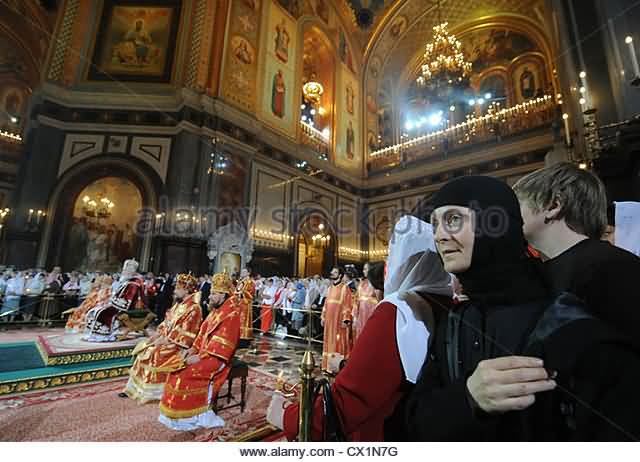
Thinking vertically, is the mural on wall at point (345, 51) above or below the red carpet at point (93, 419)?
above

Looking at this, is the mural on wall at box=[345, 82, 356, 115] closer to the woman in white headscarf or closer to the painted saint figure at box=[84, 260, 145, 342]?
the painted saint figure at box=[84, 260, 145, 342]

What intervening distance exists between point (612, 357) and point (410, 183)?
13.9 m

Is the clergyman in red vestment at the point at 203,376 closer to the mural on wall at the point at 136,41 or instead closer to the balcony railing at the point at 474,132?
the mural on wall at the point at 136,41

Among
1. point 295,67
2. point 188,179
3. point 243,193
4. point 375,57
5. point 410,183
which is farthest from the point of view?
point 375,57

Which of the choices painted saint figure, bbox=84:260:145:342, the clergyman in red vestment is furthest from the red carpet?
painted saint figure, bbox=84:260:145:342

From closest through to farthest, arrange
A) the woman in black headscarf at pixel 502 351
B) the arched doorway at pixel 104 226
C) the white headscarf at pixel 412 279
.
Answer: the woman in black headscarf at pixel 502 351 < the white headscarf at pixel 412 279 < the arched doorway at pixel 104 226

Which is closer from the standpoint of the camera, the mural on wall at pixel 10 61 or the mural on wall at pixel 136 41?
the mural on wall at pixel 136 41

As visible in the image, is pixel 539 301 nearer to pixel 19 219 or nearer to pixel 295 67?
pixel 19 219

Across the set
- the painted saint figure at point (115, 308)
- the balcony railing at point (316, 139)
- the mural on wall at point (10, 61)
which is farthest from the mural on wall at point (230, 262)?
the mural on wall at point (10, 61)

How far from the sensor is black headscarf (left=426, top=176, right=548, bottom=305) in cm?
64

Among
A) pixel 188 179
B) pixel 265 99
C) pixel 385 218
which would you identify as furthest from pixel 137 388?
pixel 385 218

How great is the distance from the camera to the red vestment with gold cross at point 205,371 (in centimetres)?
237

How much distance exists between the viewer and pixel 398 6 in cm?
1473

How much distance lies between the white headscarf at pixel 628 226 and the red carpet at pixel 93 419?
9.33 ft
